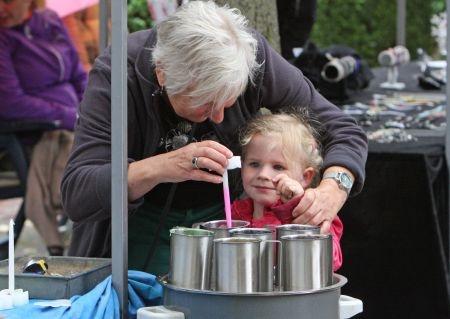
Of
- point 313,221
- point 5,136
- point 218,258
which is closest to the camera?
point 218,258

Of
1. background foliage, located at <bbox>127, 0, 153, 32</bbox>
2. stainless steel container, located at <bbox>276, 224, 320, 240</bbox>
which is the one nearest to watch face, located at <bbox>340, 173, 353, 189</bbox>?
stainless steel container, located at <bbox>276, 224, 320, 240</bbox>

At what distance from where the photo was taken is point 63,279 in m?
2.21

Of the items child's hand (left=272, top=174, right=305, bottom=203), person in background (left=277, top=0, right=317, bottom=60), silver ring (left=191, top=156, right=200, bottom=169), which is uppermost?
person in background (left=277, top=0, right=317, bottom=60)

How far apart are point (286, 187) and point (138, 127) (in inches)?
16.9

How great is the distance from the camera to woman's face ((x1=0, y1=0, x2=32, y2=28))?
5457 mm

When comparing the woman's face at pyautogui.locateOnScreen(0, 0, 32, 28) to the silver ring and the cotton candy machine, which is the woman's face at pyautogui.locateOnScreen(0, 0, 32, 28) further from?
the cotton candy machine

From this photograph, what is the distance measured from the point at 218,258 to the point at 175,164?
1.00 feet

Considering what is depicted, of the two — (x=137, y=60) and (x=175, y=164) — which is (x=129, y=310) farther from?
(x=137, y=60)

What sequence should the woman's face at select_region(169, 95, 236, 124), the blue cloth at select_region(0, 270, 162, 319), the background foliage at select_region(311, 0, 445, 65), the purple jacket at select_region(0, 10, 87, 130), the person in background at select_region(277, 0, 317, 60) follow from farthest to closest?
the background foliage at select_region(311, 0, 445, 65) → the purple jacket at select_region(0, 10, 87, 130) → the person in background at select_region(277, 0, 317, 60) → the woman's face at select_region(169, 95, 236, 124) → the blue cloth at select_region(0, 270, 162, 319)

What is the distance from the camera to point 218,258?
2.06 meters

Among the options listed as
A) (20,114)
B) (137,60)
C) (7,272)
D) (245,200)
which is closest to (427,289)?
(245,200)

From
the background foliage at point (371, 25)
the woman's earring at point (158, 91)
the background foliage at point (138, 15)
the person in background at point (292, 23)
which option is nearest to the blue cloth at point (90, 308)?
the woman's earring at point (158, 91)

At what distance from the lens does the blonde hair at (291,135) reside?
2.53m

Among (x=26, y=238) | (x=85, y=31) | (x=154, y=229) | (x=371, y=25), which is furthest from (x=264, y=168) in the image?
(x=371, y=25)
